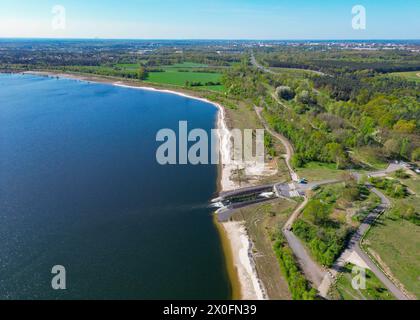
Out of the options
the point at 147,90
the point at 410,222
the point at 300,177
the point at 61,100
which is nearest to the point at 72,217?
the point at 300,177

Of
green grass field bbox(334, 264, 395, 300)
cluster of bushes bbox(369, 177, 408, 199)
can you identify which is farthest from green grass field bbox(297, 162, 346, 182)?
green grass field bbox(334, 264, 395, 300)

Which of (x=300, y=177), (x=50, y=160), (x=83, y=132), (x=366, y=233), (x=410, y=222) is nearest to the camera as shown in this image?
(x=366, y=233)

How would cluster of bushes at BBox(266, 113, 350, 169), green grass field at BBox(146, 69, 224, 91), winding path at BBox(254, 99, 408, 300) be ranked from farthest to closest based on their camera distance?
1. green grass field at BBox(146, 69, 224, 91)
2. cluster of bushes at BBox(266, 113, 350, 169)
3. winding path at BBox(254, 99, 408, 300)

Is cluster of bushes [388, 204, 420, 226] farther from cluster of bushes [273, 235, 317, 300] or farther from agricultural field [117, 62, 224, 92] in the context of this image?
agricultural field [117, 62, 224, 92]

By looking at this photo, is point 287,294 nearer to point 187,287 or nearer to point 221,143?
point 187,287

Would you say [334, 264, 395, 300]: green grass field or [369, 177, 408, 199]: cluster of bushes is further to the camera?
[369, 177, 408, 199]: cluster of bushes

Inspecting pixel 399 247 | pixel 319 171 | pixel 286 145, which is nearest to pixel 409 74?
pixel 286 145
